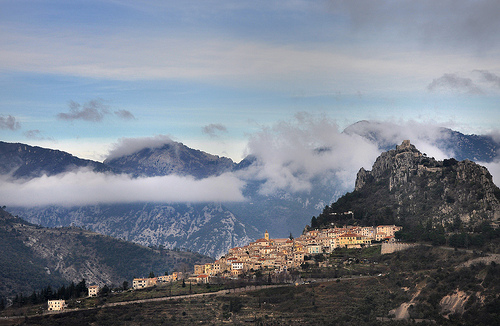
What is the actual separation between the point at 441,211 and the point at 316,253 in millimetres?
26655

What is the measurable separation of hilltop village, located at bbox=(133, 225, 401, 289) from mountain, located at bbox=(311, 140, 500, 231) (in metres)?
4.87

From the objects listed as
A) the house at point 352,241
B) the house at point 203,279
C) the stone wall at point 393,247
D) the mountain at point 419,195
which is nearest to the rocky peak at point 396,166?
the mountain at point 419,195

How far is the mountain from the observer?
136625mm

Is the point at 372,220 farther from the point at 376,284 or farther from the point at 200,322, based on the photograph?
the point at 200,322

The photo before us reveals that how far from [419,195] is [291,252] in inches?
1218

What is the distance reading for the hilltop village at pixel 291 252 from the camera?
14225cm

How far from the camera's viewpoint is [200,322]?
114188mm

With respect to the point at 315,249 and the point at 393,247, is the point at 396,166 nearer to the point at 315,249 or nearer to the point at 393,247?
the point at 315,249

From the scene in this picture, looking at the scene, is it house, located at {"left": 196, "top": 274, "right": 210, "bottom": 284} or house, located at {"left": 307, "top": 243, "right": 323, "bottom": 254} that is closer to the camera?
house, located at {"left": 196, "top": 274, "right": 210, "bottom": 284}

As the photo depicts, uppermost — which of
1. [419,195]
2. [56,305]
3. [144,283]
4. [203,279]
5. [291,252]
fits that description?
[419,195]

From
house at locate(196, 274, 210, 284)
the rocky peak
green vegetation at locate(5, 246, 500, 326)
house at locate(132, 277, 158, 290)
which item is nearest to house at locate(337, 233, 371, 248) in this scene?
green vegetation at locate(5, 246, 500, 326)

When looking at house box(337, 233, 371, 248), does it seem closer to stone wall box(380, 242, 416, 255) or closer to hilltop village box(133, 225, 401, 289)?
hilltop village box(133, 225, 401, 289)

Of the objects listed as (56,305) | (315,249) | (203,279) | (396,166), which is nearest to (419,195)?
(396,166)

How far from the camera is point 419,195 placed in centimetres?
15288
